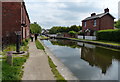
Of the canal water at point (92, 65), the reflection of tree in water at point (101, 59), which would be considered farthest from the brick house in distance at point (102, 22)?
the canal water at point (92, 65)

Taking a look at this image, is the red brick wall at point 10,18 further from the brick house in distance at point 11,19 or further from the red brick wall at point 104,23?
the red brick wall at point 104,23

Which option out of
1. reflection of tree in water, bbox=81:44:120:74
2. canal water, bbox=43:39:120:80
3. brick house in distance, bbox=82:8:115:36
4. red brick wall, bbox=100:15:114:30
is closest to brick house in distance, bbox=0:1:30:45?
canal water, bbox=43:39:120:80

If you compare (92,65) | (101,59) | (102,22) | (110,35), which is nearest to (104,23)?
(102,22)

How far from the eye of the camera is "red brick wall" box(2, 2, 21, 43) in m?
13.6

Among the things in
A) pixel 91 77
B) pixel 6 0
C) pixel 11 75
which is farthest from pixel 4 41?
pixel 91 77

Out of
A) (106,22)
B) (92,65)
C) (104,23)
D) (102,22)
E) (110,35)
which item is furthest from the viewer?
(106,22)

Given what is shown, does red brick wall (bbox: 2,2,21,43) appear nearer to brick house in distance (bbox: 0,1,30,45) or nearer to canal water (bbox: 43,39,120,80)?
brick house in distance (bbox: 0,1,30,45)

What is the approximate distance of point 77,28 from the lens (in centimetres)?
6206

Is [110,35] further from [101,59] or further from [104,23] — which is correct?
[101,59]

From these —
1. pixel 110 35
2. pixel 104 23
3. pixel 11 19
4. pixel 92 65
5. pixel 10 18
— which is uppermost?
pixel 104 23

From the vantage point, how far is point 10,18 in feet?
44.8

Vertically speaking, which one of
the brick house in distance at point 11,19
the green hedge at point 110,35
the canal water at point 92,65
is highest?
the brick house in distance at point 11,19

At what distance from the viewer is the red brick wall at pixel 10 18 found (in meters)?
13.6

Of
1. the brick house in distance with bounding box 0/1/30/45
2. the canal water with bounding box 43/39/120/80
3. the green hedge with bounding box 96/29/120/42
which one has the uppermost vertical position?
the brick house in distance with bounding box 0/1/30/45
